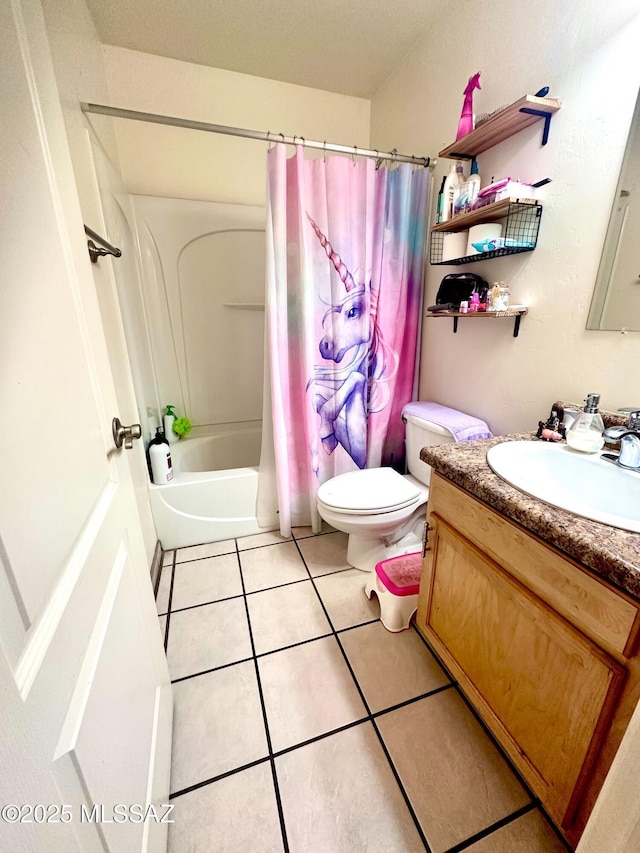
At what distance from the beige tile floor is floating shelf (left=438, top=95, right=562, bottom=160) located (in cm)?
190

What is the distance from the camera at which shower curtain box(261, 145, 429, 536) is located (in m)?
1.57

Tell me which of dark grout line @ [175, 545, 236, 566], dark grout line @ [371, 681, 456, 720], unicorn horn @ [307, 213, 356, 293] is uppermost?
unicorn horn @ [307, 213, 356, 293]

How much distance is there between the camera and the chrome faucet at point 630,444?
858mm

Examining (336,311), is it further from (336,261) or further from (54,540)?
(54,540)

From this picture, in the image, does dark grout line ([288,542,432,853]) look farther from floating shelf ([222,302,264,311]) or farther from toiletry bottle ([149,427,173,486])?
floating shelf ([222,302,264,311])

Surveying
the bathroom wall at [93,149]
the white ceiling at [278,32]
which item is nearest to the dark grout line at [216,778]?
the bathroom wall at [93,149]

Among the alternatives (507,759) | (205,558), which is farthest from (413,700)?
A: (205,558)

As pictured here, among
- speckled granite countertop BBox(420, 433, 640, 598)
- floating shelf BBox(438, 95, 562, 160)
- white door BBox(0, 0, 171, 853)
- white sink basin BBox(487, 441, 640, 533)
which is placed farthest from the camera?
floating shelf BBox(438, 95, 562, 160)

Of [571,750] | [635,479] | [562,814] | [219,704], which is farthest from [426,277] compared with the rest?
[219,704]

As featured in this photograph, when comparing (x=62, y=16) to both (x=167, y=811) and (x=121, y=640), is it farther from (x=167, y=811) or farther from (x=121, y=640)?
(x=167, y=811)

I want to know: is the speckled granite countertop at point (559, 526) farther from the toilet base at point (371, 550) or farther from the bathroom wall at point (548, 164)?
the toilet base at point (371, 550)

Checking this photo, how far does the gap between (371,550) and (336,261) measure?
144cm

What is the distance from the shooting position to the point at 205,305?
222 cm

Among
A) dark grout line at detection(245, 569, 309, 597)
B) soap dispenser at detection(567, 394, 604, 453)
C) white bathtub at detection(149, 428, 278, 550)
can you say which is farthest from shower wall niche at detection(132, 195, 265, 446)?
soap dispenser at detection(567, 394, 604, 453)
